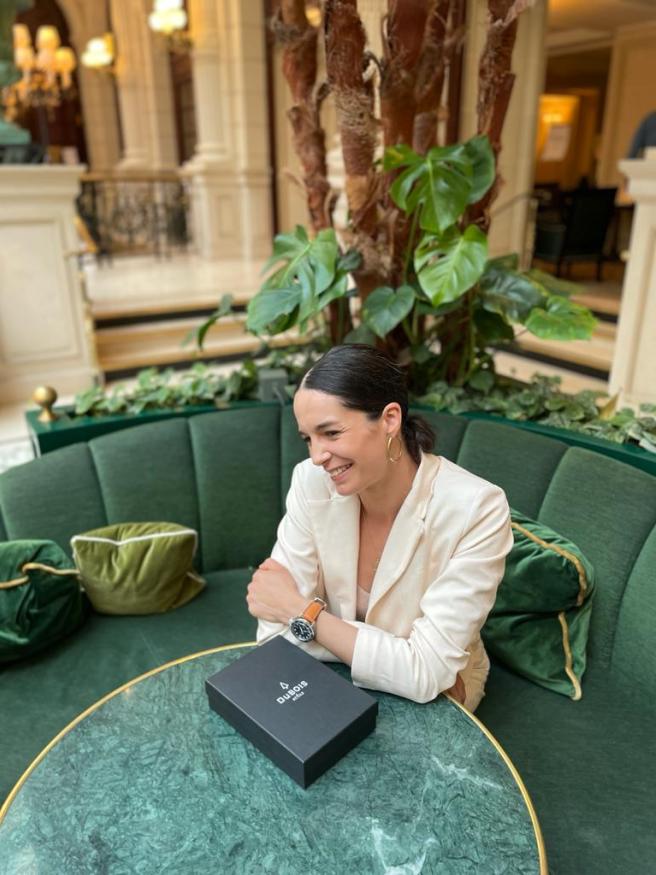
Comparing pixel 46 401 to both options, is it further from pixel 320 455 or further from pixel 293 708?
pixel 293 708

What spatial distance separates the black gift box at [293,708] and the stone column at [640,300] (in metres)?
3.01

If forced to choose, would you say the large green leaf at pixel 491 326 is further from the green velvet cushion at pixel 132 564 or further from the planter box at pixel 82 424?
the green velvet cushion at pixel 132 564

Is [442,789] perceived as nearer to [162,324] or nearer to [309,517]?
[309,517]

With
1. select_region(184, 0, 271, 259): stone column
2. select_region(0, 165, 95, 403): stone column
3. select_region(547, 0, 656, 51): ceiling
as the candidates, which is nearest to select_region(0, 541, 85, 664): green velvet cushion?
select_region(0, 165, 95, 403): stone column

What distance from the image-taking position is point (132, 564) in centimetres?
187

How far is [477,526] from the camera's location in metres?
1.18

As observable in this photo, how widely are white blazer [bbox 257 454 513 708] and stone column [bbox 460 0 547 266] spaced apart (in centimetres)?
492

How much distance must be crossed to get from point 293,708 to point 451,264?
1.41 m

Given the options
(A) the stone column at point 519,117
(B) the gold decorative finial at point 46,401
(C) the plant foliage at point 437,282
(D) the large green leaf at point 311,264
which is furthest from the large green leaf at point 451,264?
(A) the stone column at point 519,117

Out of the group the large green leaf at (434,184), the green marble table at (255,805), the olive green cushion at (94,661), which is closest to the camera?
the green marble table at (255,805)

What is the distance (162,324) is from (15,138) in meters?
1.76

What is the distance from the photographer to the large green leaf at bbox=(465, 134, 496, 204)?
211 centimetres

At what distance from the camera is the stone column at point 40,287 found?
428 centimetres

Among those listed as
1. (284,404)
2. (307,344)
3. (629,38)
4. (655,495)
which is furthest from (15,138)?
(629,38)
